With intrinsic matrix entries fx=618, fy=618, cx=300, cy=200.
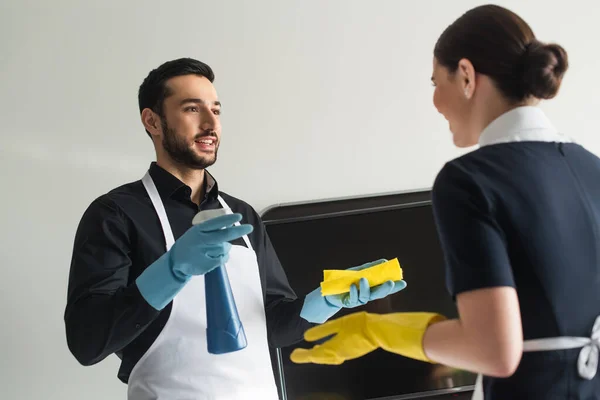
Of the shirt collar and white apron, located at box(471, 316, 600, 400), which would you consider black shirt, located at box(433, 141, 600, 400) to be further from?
the shirt collar

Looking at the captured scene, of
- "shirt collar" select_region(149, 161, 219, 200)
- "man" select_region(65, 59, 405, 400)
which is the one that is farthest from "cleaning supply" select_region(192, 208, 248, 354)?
"shirt collar" select_region(149, 161, 219, 200)

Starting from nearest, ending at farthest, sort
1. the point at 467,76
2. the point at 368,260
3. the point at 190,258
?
1. the point at 467,76
2. the point at 190,258
3. the point at 368,260

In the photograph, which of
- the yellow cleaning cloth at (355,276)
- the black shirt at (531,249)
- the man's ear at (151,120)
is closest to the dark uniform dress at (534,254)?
the black shirt at (531,249)

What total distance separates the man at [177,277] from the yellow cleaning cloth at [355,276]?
18 mm

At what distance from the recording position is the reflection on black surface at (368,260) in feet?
5.35

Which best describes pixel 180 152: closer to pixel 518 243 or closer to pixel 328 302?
pixel 328 302

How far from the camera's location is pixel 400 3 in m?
1.86

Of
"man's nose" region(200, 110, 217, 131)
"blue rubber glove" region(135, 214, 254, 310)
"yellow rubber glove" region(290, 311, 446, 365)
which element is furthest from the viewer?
"man's nose" region(200, 110, 217, 131)

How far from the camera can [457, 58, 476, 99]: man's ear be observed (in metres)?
0.78

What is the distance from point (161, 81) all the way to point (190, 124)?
13 centimetres

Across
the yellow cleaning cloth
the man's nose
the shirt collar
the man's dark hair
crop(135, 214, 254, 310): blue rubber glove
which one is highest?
the man's dark hair

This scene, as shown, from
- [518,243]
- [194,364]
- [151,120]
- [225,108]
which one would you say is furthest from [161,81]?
[518,243]

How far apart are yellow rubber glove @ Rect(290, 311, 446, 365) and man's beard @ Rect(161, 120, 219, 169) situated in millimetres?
599

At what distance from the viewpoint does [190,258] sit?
40.3 inches
